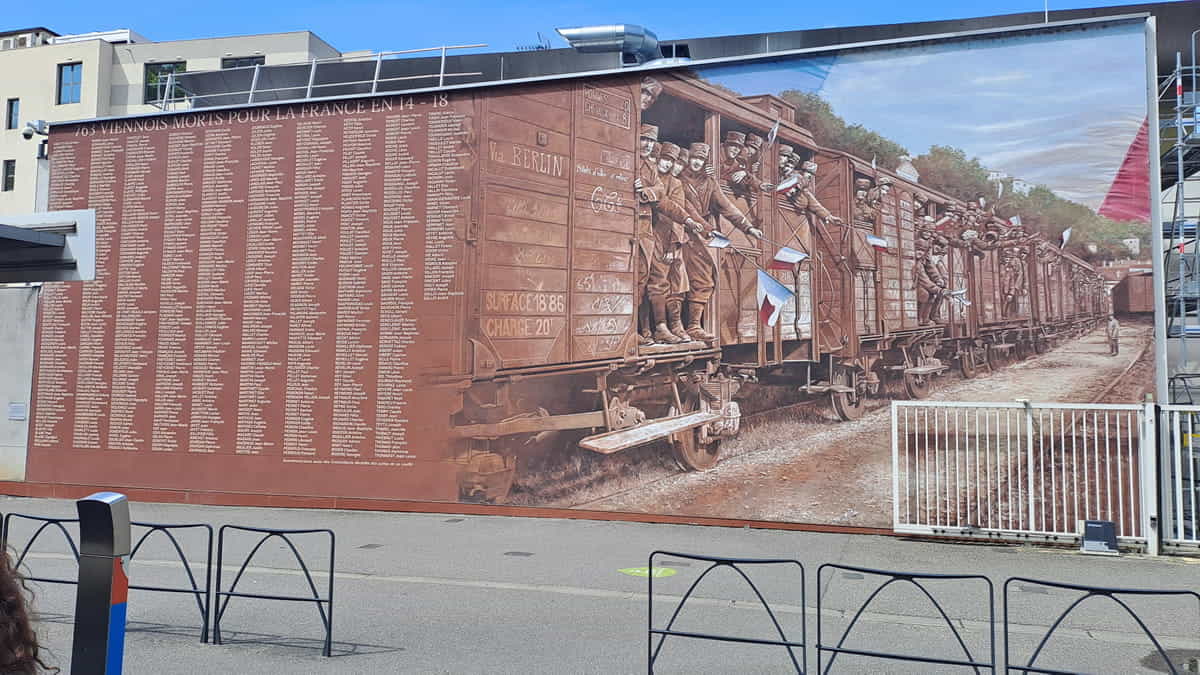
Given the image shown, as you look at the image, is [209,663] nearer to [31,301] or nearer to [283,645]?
[283,645]

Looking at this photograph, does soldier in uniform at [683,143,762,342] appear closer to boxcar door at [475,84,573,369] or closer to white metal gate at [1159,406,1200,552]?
boxcar door at [475,84,573,369]

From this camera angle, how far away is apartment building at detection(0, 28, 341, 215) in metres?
41.5

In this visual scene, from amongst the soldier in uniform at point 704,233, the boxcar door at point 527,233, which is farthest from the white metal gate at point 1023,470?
the boxcar door at point 527,233

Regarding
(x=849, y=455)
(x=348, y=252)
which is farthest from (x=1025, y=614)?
(x=348, y=252)

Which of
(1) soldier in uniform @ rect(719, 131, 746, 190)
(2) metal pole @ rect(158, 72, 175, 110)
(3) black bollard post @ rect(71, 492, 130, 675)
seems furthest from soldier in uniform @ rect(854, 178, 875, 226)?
(2) metal pole @ rect(158, 72, 175, 110)

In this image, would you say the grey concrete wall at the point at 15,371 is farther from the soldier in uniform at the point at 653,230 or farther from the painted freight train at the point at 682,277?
the soldier in uniform at the point at 653,230

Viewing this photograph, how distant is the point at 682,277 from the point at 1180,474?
21.8 feet

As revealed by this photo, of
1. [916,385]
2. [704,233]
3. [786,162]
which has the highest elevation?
[786,162]

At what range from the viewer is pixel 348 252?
47.0 ft

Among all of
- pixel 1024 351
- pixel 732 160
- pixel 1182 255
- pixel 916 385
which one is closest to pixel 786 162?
pixel 732 160

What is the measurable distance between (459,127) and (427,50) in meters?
1.59

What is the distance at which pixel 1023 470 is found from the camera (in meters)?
11.0

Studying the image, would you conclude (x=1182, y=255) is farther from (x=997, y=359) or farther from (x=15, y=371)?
(x=15, y=371)

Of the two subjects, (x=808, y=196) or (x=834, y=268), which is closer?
(x=834, y=268)
